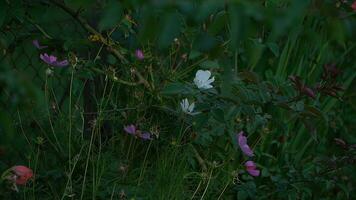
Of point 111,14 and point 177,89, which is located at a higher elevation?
point 111,14

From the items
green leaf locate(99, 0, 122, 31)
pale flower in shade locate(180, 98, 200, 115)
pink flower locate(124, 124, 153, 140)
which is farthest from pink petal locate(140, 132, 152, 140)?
green leaf locate(99, 0, 122, 31)

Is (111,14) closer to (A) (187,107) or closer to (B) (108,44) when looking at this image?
(A) (187,107)

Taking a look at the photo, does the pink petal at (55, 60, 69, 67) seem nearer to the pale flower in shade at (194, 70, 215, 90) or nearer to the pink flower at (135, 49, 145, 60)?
the pink flower at (135, 49, 145, 60)

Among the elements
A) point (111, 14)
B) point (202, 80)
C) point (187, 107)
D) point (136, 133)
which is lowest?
point (136, 133)

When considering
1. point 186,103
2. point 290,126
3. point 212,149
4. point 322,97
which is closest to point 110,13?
point 186,103

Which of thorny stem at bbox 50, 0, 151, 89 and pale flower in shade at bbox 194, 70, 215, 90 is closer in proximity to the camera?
pale flower in shade at bbox 194, 70, 215, 90

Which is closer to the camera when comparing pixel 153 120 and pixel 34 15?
pixel 34 15

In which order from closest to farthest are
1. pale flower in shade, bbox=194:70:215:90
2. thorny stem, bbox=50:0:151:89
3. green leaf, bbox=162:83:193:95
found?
green leaf, bbox=162:83:193:95, pale flower in shade, bbox=194:70:215:90, thorny stem, bbox=50:0:151:89

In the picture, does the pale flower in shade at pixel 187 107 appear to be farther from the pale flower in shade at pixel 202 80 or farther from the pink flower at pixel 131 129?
→ the pink flower at pixel 131 129

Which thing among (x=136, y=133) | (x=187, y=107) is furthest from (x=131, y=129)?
(x=187, y=107)

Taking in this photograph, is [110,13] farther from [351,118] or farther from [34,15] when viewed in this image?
[351,118]

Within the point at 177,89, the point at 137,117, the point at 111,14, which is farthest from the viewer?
the point at 137,117

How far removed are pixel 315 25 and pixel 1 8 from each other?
111 cm

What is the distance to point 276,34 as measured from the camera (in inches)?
41.1
